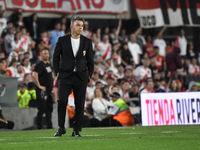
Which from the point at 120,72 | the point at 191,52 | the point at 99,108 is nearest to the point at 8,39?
the point at 120,72

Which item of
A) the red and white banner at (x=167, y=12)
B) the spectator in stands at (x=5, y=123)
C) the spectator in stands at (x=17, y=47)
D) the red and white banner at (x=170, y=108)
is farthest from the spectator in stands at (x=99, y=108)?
the red and white banner at (x=167, y=12)

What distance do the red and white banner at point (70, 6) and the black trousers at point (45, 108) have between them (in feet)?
23.3

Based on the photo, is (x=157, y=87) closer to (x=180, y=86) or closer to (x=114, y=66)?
(x=180, y=86)

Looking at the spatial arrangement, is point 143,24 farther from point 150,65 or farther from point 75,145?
point 75,145

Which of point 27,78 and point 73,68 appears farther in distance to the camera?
point 27,78

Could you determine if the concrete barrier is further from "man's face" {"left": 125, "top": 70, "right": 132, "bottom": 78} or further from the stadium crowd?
"man's face" {"left": 125, "top": 70, "right": 132, "bottom": 78}

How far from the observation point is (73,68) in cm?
800

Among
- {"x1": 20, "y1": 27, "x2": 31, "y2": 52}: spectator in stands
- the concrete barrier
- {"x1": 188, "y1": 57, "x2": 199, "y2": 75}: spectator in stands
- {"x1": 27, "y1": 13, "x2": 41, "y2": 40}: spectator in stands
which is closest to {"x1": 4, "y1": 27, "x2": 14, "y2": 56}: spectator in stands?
{"x1": 20, "y1": 27, "x2": 31, "y2": 52}: spectator in stands

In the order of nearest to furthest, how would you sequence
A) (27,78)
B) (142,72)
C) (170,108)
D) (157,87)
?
(170,108)
(27,78)
(157,87)
(142,72)

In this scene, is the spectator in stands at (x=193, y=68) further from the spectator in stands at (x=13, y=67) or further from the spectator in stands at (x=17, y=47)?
the spectator in stands at (x=13, y=67)

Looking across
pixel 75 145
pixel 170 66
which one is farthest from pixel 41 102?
pixel 170 66

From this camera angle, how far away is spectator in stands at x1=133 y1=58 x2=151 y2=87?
18.5m

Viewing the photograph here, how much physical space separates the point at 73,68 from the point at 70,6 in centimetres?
1244

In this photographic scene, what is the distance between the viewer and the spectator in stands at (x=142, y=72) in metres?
18.5
